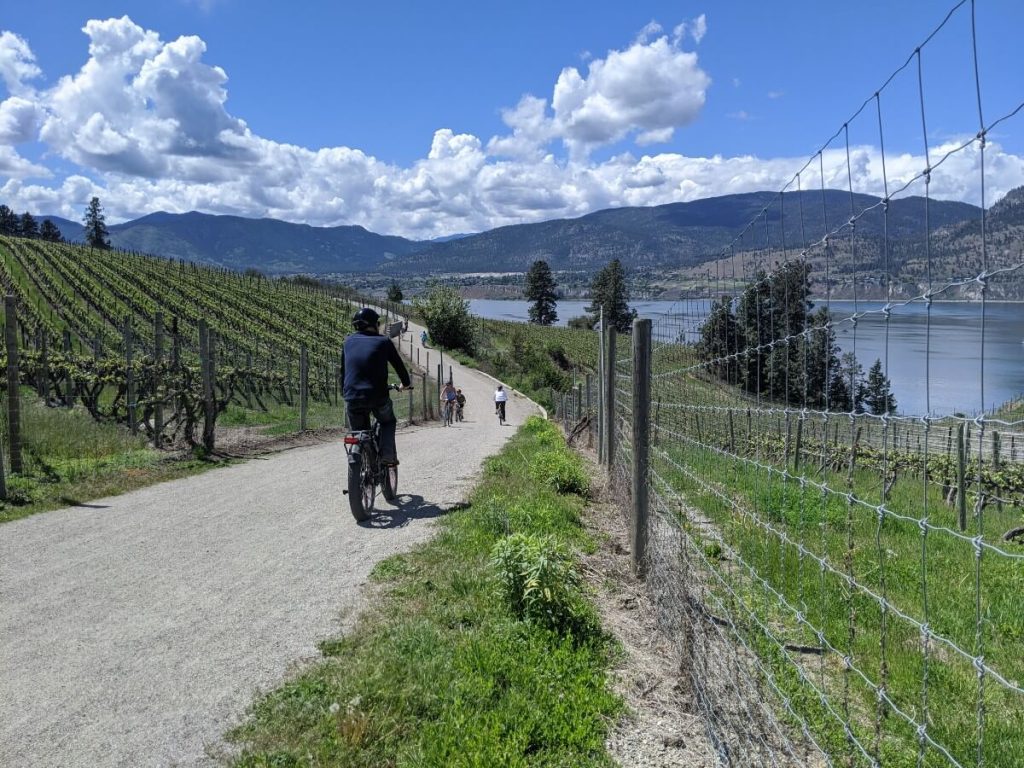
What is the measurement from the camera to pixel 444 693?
3.58 m

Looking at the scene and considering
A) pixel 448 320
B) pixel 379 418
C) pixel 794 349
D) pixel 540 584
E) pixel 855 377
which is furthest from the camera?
pixel 448 320

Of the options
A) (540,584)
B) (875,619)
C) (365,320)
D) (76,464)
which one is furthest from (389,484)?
(76,464)

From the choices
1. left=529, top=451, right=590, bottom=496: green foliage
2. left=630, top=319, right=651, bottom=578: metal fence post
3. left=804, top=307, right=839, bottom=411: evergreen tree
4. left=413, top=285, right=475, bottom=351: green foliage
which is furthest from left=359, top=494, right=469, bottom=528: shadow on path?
left=413, top=285, right=475, bottom=351: green foliage

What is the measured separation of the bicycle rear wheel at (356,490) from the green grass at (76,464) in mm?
3384

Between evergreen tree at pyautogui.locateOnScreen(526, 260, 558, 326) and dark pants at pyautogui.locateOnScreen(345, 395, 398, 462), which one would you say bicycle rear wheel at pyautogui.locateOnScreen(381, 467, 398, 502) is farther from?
evergreen tree at pyautogui.locateOnScreen(526, 260, 558, 326)

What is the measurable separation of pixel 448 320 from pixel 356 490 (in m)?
60.8

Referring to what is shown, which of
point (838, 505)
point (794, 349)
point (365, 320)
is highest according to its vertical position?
point (365, 320)

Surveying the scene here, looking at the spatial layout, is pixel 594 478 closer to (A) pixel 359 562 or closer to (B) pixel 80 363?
(A) pixel 359 562

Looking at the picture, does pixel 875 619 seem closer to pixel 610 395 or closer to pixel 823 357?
pixel 823 357

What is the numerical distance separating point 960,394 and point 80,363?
20928 mm

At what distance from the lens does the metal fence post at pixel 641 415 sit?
17.5ft

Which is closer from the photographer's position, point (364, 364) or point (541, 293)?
point (364, 364)

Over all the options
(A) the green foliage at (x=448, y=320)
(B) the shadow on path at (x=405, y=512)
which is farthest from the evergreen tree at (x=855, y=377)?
(A) the green foliage at (x=448, y=320)

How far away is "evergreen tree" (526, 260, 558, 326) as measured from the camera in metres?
112
